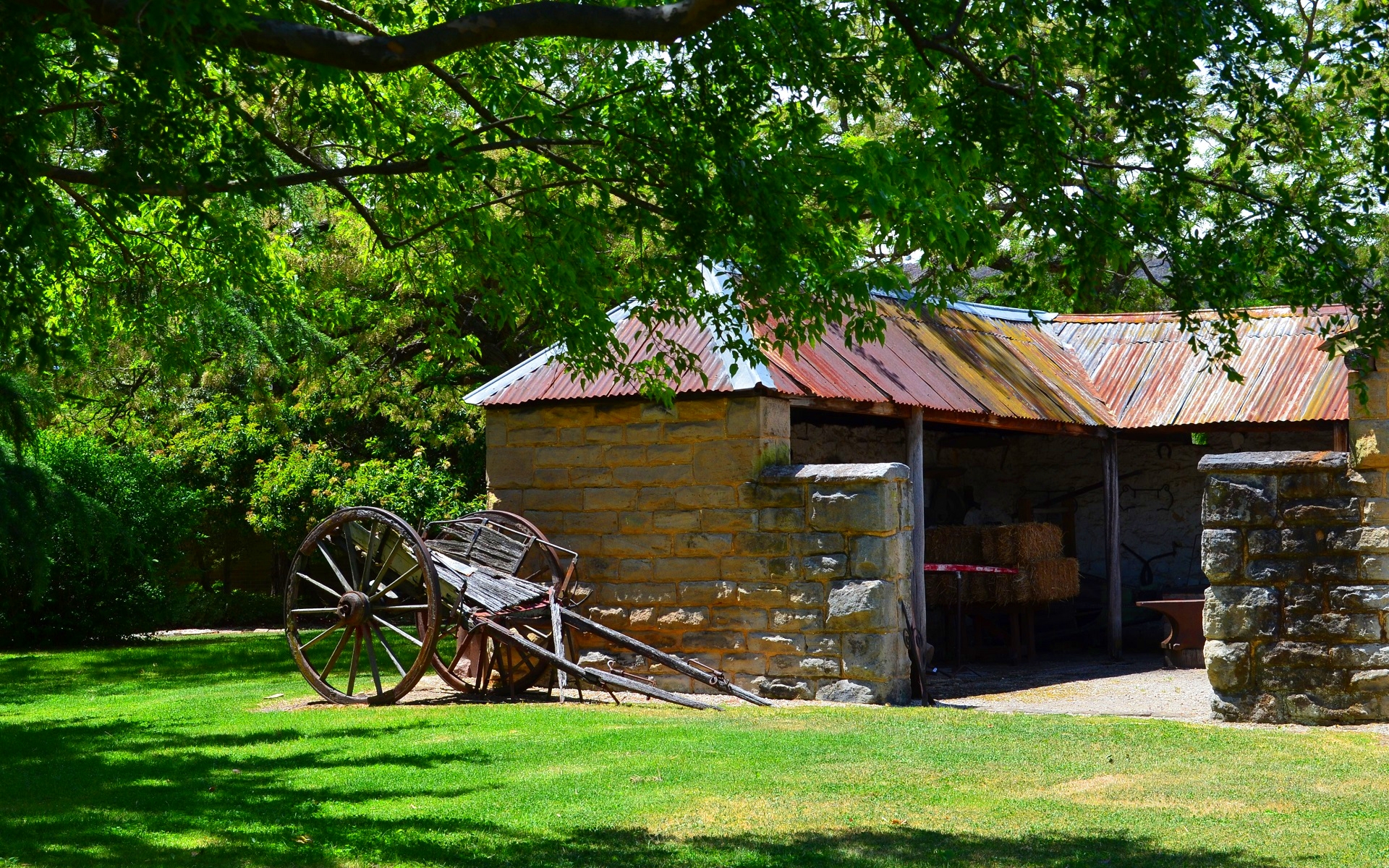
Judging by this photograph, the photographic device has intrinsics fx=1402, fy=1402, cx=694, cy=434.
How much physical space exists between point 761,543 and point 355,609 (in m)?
3.08

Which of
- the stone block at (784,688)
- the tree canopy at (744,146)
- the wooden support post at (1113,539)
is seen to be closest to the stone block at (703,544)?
the stone block at (784,688)

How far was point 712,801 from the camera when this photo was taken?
6.43m

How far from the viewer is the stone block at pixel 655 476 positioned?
11.1 meters

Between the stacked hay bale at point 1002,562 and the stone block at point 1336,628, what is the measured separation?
4.85 metres

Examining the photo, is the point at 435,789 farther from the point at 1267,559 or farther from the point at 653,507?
the point at 1267,559

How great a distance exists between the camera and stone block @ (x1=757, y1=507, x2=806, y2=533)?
1057 centimetres

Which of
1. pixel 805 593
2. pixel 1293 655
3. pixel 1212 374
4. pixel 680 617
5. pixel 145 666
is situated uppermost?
pixel 1212 374

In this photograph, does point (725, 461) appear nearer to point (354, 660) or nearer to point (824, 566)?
point (824, 566)

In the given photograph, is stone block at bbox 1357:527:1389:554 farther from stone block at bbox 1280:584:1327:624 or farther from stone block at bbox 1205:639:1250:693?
stone block at bbox 1205:639:1250:693

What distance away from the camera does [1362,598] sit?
896 cm

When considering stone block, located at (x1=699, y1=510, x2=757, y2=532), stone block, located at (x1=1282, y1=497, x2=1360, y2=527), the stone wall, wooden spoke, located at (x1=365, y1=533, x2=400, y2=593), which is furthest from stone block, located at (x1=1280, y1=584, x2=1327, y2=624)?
wooden spoke, located at (x1=365, y1=533, x2=400, y2=593)

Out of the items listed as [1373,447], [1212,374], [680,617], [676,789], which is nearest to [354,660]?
[680,617]

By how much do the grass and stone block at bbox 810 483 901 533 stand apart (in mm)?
1325

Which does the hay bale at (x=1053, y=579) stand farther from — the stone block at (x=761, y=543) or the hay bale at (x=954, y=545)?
the stone block at (x=761, y=543)
